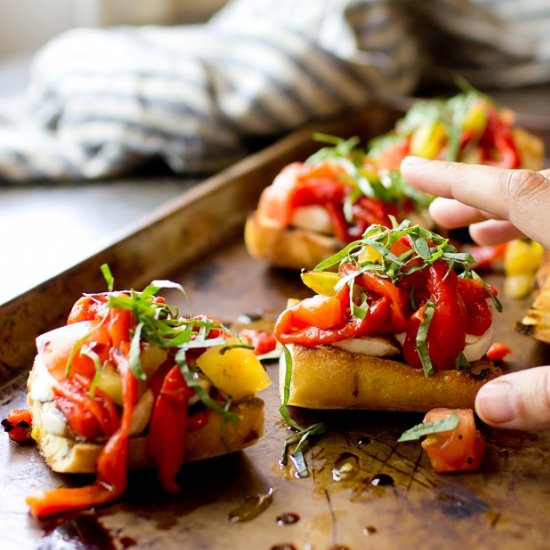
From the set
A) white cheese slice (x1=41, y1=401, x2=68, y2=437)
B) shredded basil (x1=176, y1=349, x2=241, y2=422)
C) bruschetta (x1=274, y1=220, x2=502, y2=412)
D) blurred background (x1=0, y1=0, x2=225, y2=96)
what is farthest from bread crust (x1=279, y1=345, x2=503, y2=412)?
blurred background (x1=0, y1=0, x2=225, y2=96)

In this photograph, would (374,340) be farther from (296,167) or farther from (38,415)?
(296,167)

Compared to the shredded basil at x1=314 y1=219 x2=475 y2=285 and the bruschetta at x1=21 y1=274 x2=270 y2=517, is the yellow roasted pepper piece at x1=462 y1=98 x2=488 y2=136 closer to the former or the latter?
the shredded basil at x1=314 y1=219 x2=475 y2=285

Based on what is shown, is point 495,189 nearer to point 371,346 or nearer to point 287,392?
point 371,346

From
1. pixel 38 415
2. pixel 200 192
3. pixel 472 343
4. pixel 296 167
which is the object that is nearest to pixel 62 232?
pixel 200 192

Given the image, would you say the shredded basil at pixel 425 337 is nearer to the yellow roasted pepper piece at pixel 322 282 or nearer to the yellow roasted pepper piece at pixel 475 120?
the yellow roasted pepper piece at pixel 322 282

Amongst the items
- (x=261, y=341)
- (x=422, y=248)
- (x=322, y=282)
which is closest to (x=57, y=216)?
(x=261, y=341)

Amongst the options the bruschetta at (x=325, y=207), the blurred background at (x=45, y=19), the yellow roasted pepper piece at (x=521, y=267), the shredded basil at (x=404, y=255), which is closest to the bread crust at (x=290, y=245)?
the bruschetta at (x=325, y=207)
